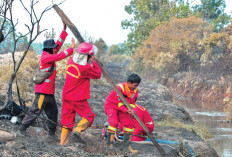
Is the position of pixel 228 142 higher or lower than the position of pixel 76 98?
lower

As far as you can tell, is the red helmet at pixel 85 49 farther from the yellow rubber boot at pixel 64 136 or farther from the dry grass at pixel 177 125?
the dry grass at pixel 177 125

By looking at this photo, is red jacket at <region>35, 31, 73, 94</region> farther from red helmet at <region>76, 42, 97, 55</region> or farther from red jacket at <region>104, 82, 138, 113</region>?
red jacket at <region>104, 82, 138, 113</region>

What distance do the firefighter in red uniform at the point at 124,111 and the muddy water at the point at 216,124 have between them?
3.63 metres

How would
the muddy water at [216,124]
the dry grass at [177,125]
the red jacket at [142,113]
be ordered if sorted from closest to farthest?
the red jacket at [142,113], the dry grass at [177,125], the muddy water at [216,124]

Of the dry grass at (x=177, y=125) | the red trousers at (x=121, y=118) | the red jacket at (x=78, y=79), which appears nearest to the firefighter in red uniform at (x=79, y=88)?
the red jacket at (x=78, y=79)

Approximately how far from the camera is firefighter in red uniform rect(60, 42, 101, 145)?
570 cm

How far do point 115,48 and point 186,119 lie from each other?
70871 mm

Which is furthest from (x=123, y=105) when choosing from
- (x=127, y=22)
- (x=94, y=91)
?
(x=127, y=22)

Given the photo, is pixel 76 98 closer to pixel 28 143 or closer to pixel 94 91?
pixel 28 143

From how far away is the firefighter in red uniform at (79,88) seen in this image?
225 inches

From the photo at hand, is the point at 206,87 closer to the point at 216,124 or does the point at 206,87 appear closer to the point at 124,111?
the point at 216,124

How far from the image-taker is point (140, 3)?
40719 mm

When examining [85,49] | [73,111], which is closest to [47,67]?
[85,49]

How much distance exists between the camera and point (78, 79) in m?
5.77
